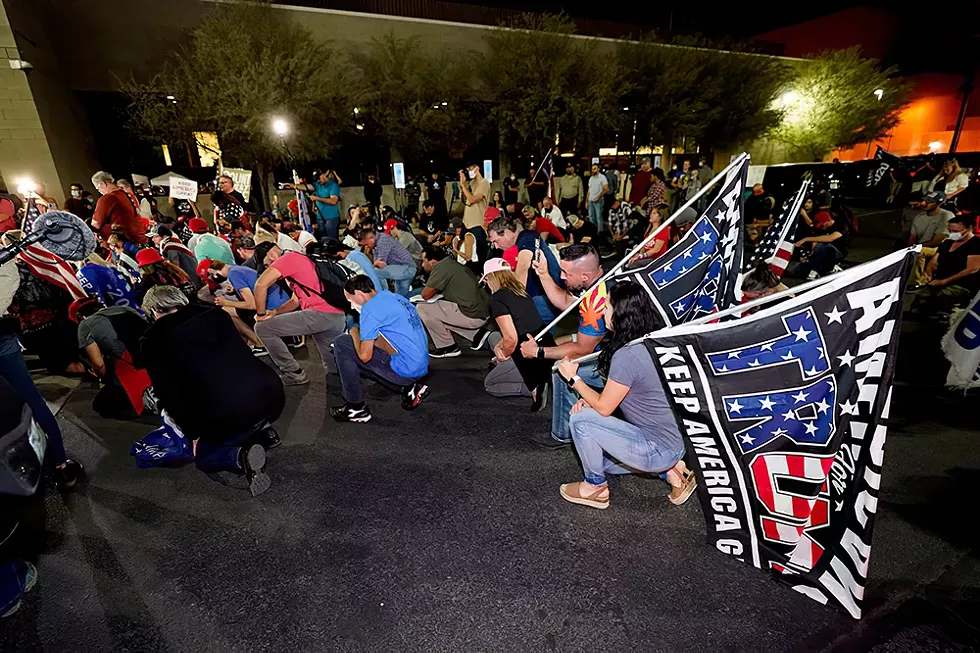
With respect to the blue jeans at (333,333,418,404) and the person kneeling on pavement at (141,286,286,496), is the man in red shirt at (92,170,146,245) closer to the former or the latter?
the blue jeans at (333,333,418,404)

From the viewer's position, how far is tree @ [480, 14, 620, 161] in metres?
19.3

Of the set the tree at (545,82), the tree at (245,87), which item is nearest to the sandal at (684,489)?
the tree at (245,87)

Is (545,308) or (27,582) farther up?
(545,308)

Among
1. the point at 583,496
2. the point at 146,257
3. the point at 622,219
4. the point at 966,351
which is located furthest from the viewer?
the point at 622,219

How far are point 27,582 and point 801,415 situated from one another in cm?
448

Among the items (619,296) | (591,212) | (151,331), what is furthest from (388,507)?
Result: (591,212)

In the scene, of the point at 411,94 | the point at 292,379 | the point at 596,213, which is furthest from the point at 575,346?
the point at 411,94

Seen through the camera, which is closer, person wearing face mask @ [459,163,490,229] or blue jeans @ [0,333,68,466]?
blue jeans @ [0,333,68,466]

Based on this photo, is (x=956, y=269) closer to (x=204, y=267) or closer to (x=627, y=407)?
(x=627, y=407)

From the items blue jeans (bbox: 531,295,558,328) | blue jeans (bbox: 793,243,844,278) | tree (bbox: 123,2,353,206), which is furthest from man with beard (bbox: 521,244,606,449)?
tree (bbox: 123,2,353,206)

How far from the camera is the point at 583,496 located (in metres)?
3.35

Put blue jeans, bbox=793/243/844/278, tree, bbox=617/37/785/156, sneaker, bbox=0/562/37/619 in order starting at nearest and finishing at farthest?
sneaker, bbox=0/562/37/619 → blue jeans, bbox=793/243/844/278 → tree, bbox=617/37/785/156

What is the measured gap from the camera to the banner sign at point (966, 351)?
4.36m

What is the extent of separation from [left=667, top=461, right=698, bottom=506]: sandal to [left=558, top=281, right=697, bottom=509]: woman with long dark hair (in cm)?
28
